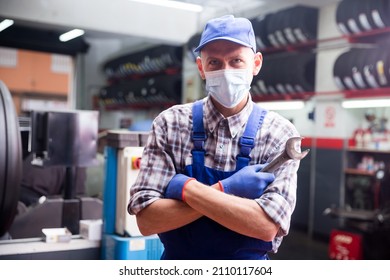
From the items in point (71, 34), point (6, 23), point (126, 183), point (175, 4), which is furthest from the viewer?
point (71, 34)

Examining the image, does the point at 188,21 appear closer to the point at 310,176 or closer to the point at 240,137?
the point at 240,137

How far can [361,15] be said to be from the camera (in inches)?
169

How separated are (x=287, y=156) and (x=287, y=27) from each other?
11.8 ft

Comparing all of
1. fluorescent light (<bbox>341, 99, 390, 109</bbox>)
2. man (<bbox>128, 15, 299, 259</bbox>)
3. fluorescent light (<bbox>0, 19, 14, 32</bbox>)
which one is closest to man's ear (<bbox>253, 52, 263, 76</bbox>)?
man (<bbox>128, 15, 299, 259</bbox>)

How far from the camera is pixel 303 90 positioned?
484cm

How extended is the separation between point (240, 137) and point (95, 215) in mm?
1367

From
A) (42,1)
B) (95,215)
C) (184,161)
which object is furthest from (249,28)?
(42,1)

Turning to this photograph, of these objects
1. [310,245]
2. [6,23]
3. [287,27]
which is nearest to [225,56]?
Result: [6,23]

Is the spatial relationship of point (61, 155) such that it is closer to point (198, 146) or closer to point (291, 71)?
point (198, 146)

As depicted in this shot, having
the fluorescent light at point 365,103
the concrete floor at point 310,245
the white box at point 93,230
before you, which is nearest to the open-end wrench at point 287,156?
the white box at point 93,230

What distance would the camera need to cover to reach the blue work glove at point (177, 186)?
131 cm

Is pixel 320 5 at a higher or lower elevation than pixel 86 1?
higher

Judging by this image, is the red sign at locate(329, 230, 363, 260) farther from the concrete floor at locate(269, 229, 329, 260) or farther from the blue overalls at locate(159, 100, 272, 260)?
the blue overalls at locate(159, 100, 272, 260)
